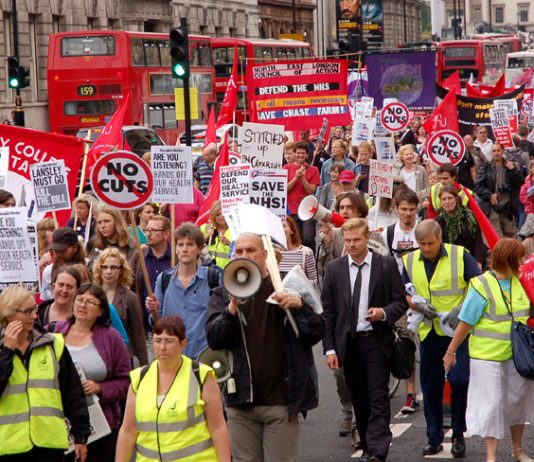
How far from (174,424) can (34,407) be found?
827mm

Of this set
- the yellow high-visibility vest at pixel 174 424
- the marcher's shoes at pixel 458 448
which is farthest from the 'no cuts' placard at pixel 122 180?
the yellow high-visibility vest at pixel 174 424

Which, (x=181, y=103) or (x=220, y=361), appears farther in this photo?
(x=181, y=103)

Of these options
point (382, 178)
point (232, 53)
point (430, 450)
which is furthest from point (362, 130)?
point (232, 53)

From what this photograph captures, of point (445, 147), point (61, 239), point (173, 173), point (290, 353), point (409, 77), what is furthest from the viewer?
point (409, 77)

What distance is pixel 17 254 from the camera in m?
8.77

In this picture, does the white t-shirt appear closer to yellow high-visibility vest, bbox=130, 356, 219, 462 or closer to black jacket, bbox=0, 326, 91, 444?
black jacket, bbox=0, 326, 91, 444

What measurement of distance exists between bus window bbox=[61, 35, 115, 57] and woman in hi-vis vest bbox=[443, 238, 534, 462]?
2653 centimetres

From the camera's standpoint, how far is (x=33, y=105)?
143ft

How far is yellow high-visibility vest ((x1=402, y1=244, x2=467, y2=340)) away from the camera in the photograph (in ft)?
29.4

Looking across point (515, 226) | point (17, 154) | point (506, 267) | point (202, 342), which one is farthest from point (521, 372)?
point (515, 226)

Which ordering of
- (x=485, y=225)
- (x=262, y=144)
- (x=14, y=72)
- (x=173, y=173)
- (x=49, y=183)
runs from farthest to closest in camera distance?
(x=14, y=72), (x=262, y=144), (x=49, y=183), (x=173, y=173), (x=485, y=225)

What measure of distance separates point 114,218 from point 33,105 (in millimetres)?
34103

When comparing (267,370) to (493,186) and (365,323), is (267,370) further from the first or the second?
(493,186)

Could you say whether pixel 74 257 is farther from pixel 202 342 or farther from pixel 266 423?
pixel 266 423
